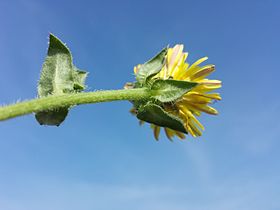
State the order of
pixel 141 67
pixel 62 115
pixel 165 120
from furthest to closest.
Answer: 1. pixel 141 67
2. pixel 165 120
3. pixel 62 115

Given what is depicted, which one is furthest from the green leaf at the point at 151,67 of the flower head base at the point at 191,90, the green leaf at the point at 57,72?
→ the green leaf at the point at 57,72

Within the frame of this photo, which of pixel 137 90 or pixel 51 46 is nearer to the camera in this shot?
pixel 51 46

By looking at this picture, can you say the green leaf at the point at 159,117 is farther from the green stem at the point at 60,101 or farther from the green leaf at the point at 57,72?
the green leaf at the point at 57,72

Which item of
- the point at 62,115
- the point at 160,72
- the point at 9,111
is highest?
the point at 160,72

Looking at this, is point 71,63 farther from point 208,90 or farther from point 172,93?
point 208,90

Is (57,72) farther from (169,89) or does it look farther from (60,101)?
(169,89)

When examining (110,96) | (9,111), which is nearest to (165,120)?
(110,96)
